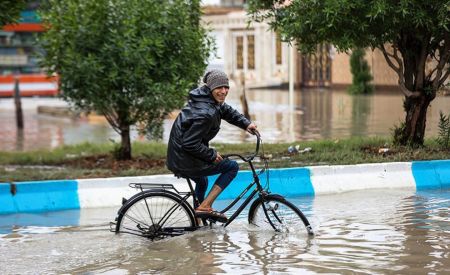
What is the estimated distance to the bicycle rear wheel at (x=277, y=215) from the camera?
7.59 m

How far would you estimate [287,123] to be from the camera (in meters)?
23.5

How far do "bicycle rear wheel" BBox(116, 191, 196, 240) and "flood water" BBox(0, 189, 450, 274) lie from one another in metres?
0.10

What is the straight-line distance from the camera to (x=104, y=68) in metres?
12.1

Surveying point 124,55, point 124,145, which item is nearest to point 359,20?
point 124,55

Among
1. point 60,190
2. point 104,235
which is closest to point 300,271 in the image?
point 104,235

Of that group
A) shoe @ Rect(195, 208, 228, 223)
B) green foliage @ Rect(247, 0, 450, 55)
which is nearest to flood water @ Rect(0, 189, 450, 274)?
shoe @ Rect(195, 208, 228, 223)

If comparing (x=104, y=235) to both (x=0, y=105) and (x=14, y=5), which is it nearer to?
(x=14, y=5)

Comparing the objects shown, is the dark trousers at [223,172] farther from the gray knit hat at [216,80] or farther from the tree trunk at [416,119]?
the tree trunk at [416,119]

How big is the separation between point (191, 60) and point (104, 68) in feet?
4.86

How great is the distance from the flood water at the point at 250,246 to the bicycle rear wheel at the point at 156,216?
0.10 m

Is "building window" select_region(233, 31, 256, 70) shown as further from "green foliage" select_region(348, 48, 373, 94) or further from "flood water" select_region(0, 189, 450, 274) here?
"flood water" select_region(0, 189, 450, 274)

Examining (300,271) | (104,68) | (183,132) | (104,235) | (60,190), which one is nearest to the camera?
(300,271)

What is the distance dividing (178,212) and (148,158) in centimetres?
581

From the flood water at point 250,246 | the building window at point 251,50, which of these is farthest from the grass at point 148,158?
the building window at point 251,50
